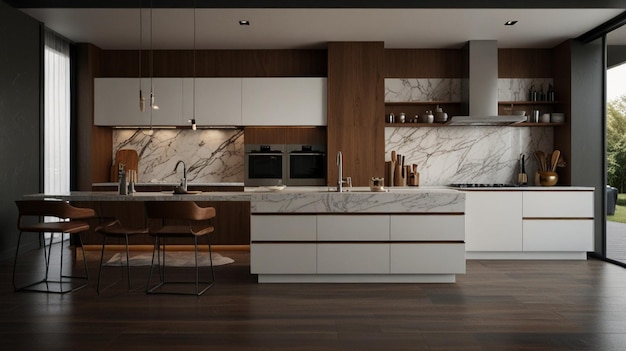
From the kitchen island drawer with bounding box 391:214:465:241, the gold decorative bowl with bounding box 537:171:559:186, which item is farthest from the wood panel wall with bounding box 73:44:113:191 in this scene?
the gold decorative bowl with bounding box 537:171:559:186

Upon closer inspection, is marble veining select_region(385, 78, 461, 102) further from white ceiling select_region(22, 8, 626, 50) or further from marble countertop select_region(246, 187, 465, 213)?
marble countertop select_region(246, 187, 465, 213)

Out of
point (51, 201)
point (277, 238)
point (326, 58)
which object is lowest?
point (277, 238)

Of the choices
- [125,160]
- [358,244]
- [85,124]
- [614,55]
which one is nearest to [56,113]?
[85,124]

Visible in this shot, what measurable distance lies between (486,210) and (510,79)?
1925 mm

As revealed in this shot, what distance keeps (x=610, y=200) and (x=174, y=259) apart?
501 cm

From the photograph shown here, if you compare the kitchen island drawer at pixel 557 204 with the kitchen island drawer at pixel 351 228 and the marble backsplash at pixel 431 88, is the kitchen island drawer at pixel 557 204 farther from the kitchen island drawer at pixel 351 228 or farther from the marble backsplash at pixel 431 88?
the kitchen island drawer at pixel 351 228

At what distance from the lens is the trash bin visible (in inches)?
251

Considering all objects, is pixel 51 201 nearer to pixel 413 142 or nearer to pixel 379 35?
pixel 379 35

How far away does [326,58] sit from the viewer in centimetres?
716

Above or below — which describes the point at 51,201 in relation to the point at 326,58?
below

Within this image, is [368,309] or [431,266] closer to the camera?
[368,309]

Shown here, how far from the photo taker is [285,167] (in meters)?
7.10

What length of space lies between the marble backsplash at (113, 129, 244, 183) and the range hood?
9.43 feet

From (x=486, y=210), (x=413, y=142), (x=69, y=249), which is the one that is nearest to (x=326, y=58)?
(x=413, y=142)
